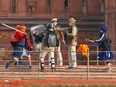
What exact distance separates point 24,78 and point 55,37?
1.94 metres

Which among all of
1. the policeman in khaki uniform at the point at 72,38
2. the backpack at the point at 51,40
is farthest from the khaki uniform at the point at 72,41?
the backpack at the point at 51,40

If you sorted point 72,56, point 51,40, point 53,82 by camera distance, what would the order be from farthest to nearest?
point 72,56, point 51,40, point 53,82

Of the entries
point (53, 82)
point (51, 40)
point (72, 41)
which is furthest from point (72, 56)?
point (53, 82)

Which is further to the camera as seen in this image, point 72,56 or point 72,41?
point 72,41

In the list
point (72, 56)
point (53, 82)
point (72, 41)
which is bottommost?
point (53, 82)

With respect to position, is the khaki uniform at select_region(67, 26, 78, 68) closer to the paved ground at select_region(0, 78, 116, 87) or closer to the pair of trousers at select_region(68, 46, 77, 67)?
the pair of trousers at select_region(68, 46, 77, 67)

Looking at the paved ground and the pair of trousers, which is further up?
the pair of trousers

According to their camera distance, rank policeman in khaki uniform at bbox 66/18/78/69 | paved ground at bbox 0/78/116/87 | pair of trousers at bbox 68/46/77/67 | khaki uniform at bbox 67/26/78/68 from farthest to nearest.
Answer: policeman in khaki uniform at bbox 66/18/78/69
khaki uniform at bbox 67/26/78/68
pair of trousers at bbox 68/46/77/67
paved ground at bbox 0/78/116/87

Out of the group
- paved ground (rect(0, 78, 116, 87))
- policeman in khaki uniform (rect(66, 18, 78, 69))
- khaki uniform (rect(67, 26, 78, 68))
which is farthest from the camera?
policeman in khaki uniform (rect(66, 18, 78, 69))

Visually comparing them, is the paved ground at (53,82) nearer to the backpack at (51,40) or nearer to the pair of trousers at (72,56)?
the pair of trousers at (72,56)

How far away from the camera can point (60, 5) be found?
79.7 ft

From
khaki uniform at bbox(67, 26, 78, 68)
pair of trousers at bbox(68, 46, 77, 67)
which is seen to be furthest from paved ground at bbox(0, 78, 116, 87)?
khaki uniform at bbox(67, 26, 78, 68)

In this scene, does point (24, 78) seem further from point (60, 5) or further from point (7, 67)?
point (60, 5)

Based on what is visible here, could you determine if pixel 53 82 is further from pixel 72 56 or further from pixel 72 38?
pixel 72 38
